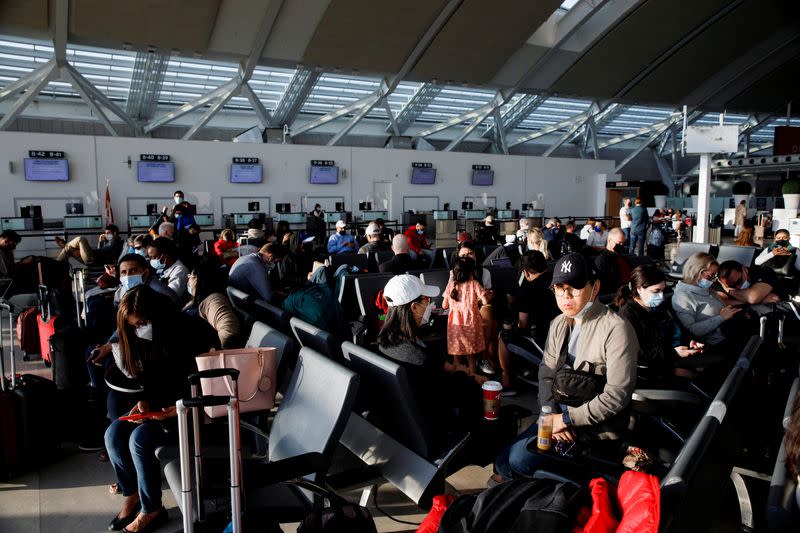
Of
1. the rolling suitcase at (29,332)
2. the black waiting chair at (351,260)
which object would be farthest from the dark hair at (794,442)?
the rolling suitcase at (29,332)

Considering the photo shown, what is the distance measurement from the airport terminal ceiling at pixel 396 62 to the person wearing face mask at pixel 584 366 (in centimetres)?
1495

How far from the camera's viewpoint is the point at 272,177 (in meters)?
18.1

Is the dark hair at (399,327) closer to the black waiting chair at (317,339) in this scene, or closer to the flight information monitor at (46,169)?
the black waiting chair at (317,339)

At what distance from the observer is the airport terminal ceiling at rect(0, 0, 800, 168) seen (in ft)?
50.0

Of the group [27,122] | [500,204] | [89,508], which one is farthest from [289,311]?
[27,122]

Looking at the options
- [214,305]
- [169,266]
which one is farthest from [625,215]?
[214,305]

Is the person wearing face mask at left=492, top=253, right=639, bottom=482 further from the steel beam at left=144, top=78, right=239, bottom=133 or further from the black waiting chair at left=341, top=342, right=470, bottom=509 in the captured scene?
the steel beam at left=144, top=78, right=239, bottom=133

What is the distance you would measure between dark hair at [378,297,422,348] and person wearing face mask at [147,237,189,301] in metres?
2.78

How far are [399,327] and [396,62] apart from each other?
17.0m

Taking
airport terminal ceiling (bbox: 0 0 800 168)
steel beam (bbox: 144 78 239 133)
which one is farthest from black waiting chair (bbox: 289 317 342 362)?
steel beam (bbox: 144 78 239 133)

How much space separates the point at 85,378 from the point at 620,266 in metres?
5.60

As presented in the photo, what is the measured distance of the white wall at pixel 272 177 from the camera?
1479cm

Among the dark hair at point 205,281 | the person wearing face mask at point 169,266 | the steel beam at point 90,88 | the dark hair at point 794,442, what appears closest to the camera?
the dark hair at point 794,442

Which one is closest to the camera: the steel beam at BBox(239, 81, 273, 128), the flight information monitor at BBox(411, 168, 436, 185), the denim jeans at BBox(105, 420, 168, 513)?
the denim jeans at BBox(105, 420, 168, 513)
